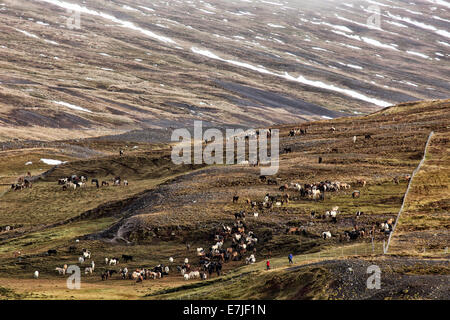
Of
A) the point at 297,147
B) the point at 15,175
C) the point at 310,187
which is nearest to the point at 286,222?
the point at 310,187

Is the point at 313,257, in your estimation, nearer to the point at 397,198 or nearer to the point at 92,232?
the point at 397,198

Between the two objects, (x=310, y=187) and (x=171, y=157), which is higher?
(x=310, y=187)

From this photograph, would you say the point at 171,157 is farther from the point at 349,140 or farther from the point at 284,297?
the point at 284,297

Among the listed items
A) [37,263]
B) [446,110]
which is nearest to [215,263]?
[37,263]

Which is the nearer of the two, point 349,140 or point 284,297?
point 284,297

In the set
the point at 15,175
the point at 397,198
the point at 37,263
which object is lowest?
the point at 15,175

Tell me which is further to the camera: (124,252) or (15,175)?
(15,175)

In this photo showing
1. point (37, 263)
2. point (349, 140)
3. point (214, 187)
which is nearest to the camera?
point (37, 263)

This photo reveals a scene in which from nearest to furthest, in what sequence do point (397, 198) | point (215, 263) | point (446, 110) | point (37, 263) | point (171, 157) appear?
point (215, 263)
point (37, 263)
point (397, 198)
point (171, 157)
point (446, 110)

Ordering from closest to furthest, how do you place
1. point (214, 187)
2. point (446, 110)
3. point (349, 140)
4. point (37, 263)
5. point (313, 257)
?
point (313, 257) → point (37, 263) → point (214, 187) → point (349, 140) → point (446, 110)
